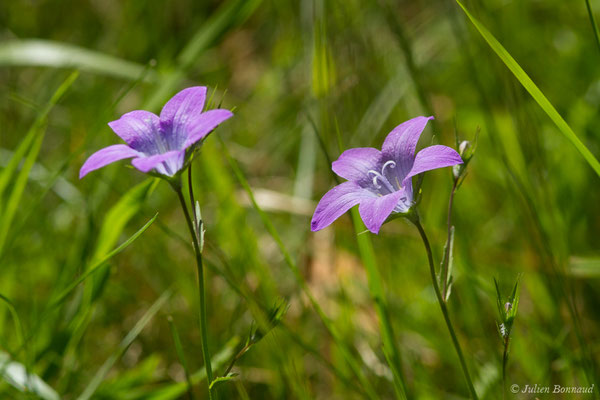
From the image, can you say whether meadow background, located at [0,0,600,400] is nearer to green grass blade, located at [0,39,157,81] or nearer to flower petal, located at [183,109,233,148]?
green grass blade, located at [0,39,157,81]

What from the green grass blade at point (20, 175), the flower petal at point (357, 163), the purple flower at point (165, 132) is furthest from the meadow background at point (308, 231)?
the purple flower at point (165, 132)

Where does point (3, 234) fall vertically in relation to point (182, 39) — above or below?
below

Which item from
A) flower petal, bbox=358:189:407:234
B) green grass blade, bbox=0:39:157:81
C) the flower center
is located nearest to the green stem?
the flower center

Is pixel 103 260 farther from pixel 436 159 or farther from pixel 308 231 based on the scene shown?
pixel 308 231

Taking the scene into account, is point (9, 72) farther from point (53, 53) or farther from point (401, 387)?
point (401, 387)

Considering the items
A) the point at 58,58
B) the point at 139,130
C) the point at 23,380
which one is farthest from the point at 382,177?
the point at 58,58

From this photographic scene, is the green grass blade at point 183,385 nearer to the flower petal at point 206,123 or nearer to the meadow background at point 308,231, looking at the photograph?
the meadow background at point 308,231

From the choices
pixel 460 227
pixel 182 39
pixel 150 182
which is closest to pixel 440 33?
pixel 182 39
